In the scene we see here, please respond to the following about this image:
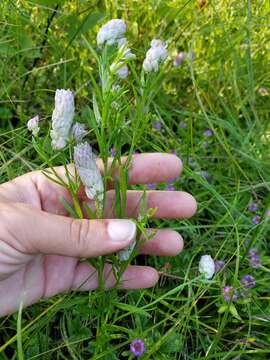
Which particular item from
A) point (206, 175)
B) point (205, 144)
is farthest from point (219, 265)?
point (205, 144)

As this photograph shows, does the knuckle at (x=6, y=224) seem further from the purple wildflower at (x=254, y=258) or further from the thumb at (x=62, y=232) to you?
the purple wildflower at (x=254, y=258)

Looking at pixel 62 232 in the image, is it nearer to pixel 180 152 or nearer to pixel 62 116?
pixel 62 116

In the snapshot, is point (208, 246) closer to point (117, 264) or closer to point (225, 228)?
point (225, 228)

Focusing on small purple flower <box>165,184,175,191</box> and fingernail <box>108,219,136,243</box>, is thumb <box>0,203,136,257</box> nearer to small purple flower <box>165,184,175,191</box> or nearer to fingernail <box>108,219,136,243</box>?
fingernail <box>108,219,136,243</box>

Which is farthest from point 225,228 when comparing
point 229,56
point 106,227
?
point 229,56

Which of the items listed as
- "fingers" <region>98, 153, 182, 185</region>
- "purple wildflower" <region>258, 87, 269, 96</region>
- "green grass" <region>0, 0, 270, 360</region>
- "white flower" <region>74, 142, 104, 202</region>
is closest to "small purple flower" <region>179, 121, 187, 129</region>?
"green grass" <region>0, 0, 270, 360</region>
